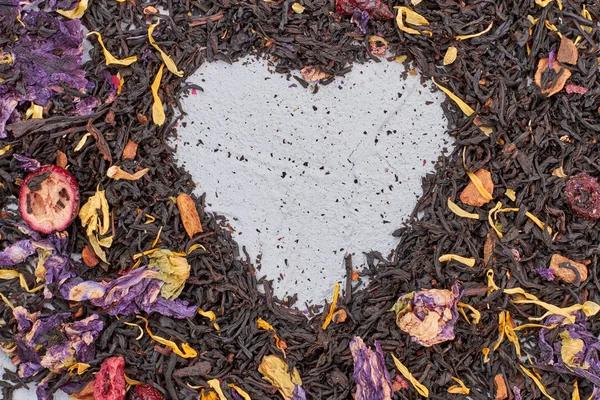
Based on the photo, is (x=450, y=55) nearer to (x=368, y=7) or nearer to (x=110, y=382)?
(x=368, y=7)

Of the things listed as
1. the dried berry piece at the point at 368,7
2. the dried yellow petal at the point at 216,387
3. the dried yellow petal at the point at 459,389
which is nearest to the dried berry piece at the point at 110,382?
the dried yellow petal at the point at 216,387

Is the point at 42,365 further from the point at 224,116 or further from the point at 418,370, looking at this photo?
the point at 418,370

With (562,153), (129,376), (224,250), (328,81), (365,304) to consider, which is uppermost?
(328,81)

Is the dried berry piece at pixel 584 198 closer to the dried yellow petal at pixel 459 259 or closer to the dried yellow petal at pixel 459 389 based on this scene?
the dried yellow petal at pixel 459 259

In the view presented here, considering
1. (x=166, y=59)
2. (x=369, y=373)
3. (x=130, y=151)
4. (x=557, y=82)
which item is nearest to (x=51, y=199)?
(x=130, y=151)

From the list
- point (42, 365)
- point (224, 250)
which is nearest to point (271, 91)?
point (224, 250)

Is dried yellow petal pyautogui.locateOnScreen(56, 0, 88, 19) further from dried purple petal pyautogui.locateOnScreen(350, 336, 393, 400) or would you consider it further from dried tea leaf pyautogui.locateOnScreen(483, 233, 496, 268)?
dried tea leaf pyautogui.locateOnScreen(483, 233, 496, 268)
